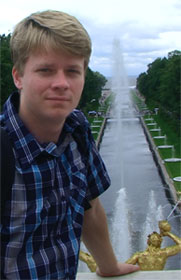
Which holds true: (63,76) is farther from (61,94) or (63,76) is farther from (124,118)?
(124,118)

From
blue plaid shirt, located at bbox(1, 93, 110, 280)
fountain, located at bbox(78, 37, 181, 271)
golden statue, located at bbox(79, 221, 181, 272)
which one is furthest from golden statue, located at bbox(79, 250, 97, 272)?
fountain, located at bbox(78, 37, 181, 271)

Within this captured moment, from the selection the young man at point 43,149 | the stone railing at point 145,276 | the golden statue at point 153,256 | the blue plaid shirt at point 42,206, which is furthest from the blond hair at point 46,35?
the golden statue at point 153,256

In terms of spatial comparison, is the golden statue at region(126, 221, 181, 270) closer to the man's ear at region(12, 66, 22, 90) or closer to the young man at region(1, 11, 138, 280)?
the young man at region(1, 11, 138, 280)

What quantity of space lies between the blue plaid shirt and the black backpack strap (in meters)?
0.03

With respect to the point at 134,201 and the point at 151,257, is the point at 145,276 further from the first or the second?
the point at 134,201

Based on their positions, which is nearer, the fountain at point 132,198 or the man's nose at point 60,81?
the man's nose at point 60,81

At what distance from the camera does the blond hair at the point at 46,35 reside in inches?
57.9

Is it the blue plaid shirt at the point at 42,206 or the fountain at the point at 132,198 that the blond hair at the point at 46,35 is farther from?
the fountain at the point at 132,198

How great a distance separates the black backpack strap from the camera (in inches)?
57.5

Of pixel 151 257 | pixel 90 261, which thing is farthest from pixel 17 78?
pixel 151 257

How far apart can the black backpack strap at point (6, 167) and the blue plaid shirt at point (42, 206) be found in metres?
0.03

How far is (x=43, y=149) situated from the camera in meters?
1.56

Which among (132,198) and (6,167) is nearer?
(6,167)

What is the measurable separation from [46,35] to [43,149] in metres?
0.38
